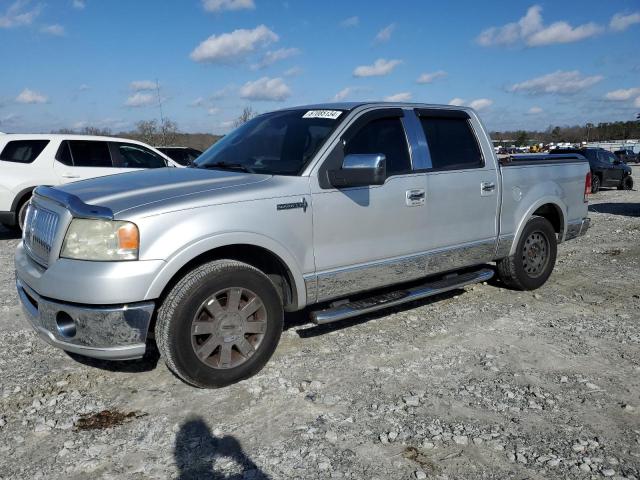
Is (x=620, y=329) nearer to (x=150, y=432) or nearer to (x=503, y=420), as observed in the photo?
(x=503, y=420)

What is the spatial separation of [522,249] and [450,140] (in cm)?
153

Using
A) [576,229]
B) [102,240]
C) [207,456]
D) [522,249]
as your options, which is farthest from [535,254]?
[102,240]

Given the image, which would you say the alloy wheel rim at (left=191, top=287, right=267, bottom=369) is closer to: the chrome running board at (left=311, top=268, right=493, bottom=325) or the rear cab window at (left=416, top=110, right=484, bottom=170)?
the chrome running board at (left=311, top=268, right=493, bottom=325)

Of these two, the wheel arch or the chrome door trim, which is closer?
the chrome door trim

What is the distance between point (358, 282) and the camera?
167 inches

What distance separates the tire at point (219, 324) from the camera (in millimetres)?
3334

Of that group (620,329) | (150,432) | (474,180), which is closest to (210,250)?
(150,432)

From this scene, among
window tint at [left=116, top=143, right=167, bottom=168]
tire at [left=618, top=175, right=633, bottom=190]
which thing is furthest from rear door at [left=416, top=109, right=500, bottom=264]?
tire at [left=618, top=175, right=633, bottom=190]

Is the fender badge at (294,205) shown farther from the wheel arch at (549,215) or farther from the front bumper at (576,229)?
the front bumper at (576,229)

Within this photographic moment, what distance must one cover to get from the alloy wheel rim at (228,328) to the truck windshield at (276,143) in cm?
102

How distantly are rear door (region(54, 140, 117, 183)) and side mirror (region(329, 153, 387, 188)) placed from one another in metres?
6.81

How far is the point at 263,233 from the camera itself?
11.9 ft

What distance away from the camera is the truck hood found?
3.35 meters

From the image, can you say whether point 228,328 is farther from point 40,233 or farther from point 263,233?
point 40,233
